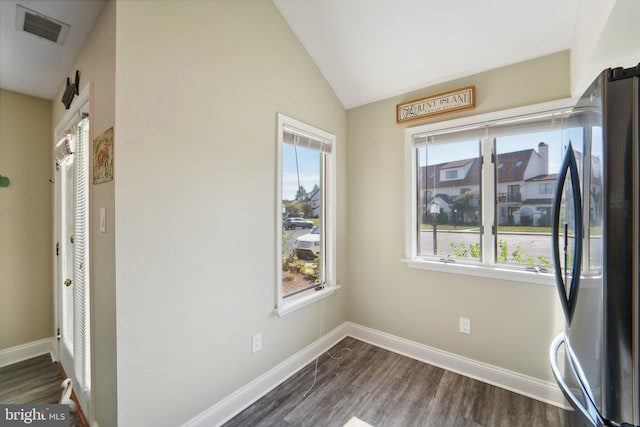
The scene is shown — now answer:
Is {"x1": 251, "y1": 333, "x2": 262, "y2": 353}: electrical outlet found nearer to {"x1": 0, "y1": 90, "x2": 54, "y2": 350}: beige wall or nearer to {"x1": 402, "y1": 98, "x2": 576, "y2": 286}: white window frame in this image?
{"x1": 402, "y1": 98, "x2": 576, "y2": 286}: white window frame

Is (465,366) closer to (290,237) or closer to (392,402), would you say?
(392,402)

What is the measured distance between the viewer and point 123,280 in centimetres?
129

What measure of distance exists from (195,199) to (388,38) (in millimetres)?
1911

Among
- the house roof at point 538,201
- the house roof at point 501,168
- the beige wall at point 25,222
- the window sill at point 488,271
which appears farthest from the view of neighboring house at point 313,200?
the beige wall at point 25,222

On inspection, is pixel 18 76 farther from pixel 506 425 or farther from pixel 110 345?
pixel 506 425

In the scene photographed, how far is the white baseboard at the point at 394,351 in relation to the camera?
1.74 meters

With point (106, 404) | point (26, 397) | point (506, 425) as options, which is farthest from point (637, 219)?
point (26, 397)

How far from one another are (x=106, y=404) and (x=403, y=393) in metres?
1.89

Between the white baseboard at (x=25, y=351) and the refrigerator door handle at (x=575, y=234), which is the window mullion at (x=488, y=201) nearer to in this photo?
the refrigerator door handle at (x=575, y=234)

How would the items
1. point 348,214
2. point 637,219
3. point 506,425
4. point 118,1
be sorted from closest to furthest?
1. point 637,219
2. point 118,1
3. point 506,425
4. point 348,214

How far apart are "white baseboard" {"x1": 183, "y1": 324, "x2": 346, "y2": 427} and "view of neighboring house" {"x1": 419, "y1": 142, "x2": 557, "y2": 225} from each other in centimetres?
173

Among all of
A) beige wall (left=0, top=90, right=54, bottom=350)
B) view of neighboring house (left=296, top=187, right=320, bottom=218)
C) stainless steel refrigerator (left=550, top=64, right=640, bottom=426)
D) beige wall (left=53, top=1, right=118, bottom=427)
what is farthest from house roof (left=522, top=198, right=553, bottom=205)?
beige wall (left=0, top=90, right=54, bottom=350)

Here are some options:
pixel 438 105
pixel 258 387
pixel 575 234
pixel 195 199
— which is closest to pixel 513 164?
pixel 438 105

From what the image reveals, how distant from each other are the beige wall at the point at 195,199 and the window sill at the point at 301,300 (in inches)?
3.4
